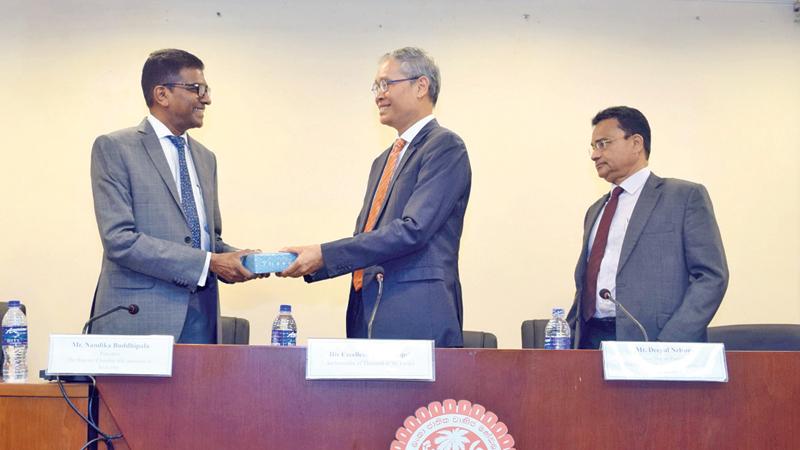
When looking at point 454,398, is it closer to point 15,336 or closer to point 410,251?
point 410,251

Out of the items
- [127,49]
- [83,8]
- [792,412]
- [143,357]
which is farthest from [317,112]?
[792,412]

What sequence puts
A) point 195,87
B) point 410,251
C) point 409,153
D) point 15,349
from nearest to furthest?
1. point 15,349
2. point 410,251
3. point 409,153
4. point 195,87

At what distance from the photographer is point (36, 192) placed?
4777 mm

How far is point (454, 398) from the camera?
215 cm

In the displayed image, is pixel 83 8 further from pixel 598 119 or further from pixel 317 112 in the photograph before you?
pixel 598 119

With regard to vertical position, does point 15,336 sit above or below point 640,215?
below

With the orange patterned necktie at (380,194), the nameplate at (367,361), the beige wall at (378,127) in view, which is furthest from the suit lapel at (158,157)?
the beige wall at (378,127)

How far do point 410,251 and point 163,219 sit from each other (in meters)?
0.83

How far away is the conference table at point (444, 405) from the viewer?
7.00ft

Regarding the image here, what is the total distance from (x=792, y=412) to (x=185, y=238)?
6.14 ft

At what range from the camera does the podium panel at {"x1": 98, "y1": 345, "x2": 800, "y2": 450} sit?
2.13m

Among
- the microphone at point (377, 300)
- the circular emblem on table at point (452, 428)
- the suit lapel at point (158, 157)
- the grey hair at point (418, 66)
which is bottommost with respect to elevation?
the circular emblem on table at point (452, 428)

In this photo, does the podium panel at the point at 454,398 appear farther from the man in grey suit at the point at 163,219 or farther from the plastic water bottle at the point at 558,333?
the plastic water bottle at the point at 558,333

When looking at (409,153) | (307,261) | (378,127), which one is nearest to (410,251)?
(307,261)
